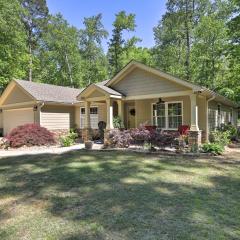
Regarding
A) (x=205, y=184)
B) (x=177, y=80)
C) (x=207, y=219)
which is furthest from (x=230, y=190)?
(x=177, y=80)

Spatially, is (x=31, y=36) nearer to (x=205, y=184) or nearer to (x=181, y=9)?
(x=181, y=9)

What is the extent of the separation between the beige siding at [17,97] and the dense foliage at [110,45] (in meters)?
2.11

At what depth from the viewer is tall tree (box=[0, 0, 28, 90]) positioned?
20484 mm

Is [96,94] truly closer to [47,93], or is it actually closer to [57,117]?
[57,117]

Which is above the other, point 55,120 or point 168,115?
point 168,115

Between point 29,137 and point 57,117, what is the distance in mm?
4361

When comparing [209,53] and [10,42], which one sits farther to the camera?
[209,53]

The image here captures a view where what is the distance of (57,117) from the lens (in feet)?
63.5

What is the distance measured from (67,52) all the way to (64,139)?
74.5 feet

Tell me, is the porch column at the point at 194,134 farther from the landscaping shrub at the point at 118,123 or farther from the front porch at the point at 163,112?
the landscaping shrub at the point at 118,123

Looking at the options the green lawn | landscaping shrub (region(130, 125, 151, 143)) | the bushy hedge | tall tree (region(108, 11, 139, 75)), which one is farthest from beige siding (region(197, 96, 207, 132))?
tall tree (region(108, 11, 139, 75))

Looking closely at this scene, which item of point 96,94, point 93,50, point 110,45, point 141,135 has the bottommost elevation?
point 141,135

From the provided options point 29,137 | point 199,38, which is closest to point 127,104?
point 29,137

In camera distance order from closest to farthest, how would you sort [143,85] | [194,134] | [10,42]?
1. [194,134]
2. [143,85]
3. [10,42]
